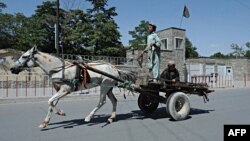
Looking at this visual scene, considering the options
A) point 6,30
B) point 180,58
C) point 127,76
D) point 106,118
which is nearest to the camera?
point 127,76

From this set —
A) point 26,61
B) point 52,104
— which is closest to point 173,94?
point 52,104

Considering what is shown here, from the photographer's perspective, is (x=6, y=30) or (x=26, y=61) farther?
(x=6, y=30)

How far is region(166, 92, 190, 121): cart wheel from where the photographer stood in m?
8.20

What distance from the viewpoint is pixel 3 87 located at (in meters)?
19.4

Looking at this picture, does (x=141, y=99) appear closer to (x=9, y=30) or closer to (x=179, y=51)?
(x=179, y=51)

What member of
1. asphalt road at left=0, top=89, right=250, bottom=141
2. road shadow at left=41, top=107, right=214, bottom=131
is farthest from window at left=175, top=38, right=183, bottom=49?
asphalt road at left=0, top=89, right=250, bottom=141

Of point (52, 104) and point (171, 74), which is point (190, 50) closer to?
point (171, 74)

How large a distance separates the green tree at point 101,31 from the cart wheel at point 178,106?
83.8 feet

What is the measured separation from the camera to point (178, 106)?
8703 millimetres

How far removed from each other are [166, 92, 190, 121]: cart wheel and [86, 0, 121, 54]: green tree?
83.8 feet

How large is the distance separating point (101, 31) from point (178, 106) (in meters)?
26.3

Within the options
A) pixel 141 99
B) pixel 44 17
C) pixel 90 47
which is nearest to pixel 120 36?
pixel 90 47

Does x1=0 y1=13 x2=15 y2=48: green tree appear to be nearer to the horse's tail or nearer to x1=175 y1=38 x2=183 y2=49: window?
x1=175 y1=38 x2=183 y2=49: window

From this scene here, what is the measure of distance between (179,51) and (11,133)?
20.1 meters
